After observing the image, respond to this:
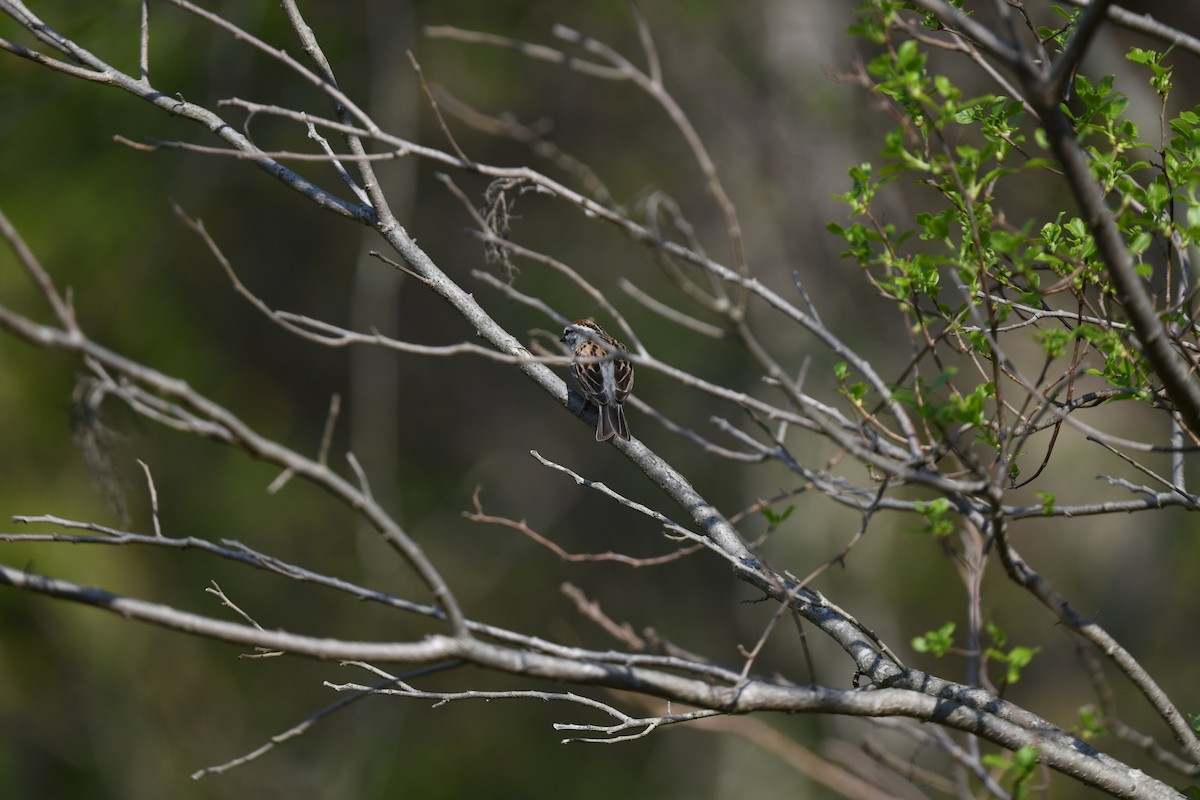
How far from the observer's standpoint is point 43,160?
263 inches

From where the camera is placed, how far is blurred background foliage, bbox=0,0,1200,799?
6.70 m

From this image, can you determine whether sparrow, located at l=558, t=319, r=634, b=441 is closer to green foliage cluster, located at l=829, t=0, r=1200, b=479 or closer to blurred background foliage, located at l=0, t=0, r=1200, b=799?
green foliage cluster, located at l=829, t=0, r=1200, b=479

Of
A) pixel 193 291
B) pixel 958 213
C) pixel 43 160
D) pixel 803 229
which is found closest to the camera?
pixel 958 213

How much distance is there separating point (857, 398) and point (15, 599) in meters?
6.67

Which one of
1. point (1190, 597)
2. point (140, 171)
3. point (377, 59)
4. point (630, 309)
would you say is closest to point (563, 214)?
point (630, 309)

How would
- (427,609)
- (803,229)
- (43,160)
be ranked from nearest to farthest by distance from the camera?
1. (427,609)
2. (43,160)
3. (803,229)

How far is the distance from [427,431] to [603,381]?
5.87 m

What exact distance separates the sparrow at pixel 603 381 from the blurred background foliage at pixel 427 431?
6.62 ft

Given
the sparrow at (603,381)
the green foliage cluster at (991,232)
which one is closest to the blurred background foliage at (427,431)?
the sparrow at (603,381)

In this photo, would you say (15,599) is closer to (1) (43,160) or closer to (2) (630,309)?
(1) (43,160)

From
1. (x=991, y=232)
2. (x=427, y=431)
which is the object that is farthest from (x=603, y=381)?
(x=427, y=431)

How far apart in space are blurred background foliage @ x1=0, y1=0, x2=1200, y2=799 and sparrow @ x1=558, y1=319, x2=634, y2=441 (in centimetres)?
202

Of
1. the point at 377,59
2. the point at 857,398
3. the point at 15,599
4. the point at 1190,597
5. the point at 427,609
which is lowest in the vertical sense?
the point at 15,599

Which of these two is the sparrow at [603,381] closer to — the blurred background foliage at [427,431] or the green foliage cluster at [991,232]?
the green foliage cluster at [991,232]
